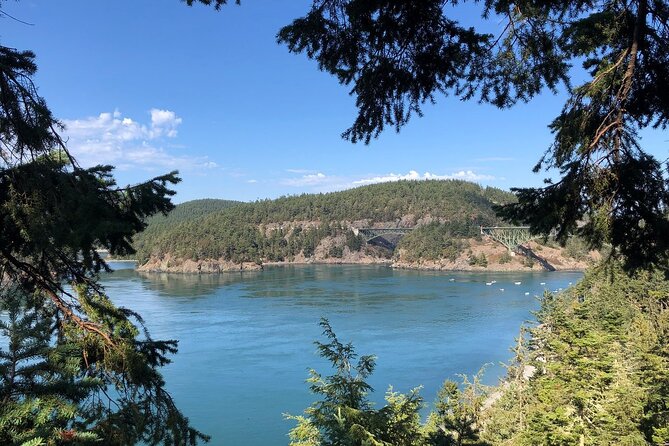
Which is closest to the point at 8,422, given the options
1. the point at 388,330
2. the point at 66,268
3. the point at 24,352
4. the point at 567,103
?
the point at 24,352

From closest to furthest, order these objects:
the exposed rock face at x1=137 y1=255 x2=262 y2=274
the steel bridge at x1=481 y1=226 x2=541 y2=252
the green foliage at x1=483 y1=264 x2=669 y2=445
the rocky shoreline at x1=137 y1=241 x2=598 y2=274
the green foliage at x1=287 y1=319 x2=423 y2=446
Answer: the green foliage at x1=287 y1=319 x2=423 y2=446, the green foliage at x1=483 y1=264 x2=669 y2=445, the steel bridge at x1=481 y1=226 x2=541 y2=252, the rocky shoreline at x1=137 y1=241 x2=598 y2=274, the exposed rock face at x1=137 y1=255 x2=262 y2=274

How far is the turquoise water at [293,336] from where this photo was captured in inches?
742

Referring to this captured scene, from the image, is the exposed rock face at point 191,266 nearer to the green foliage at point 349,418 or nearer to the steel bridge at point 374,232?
the steel bridge at point 374,232

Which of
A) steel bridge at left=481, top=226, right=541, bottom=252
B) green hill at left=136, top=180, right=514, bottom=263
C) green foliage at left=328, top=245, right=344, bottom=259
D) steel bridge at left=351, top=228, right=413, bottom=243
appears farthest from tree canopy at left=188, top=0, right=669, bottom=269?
steel bridge at left=351, top=228, right=413, bottom=243

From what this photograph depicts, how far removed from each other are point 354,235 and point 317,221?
559 inches

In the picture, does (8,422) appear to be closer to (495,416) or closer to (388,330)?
(495,416)

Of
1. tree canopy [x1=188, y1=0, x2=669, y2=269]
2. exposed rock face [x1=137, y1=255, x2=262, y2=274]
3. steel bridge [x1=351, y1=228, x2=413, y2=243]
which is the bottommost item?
exposed rock face [x1=137, y1=255, x2=262, y2=274]

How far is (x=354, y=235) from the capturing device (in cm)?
11031

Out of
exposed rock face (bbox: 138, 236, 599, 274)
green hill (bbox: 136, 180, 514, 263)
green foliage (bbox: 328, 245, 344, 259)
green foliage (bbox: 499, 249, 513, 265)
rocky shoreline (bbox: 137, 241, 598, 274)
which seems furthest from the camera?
green foliage (bbox: 328, 245, 344, 259)

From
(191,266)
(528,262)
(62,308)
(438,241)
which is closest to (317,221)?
(438,241)

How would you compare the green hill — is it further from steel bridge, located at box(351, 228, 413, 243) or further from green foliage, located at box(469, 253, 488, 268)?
green foliage, located at box(469, 253, 488, 268)

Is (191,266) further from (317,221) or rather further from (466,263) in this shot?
(466,263)

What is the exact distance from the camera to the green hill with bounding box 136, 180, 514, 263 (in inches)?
3659

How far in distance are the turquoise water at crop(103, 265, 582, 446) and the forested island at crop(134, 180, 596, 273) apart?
29953 mm
